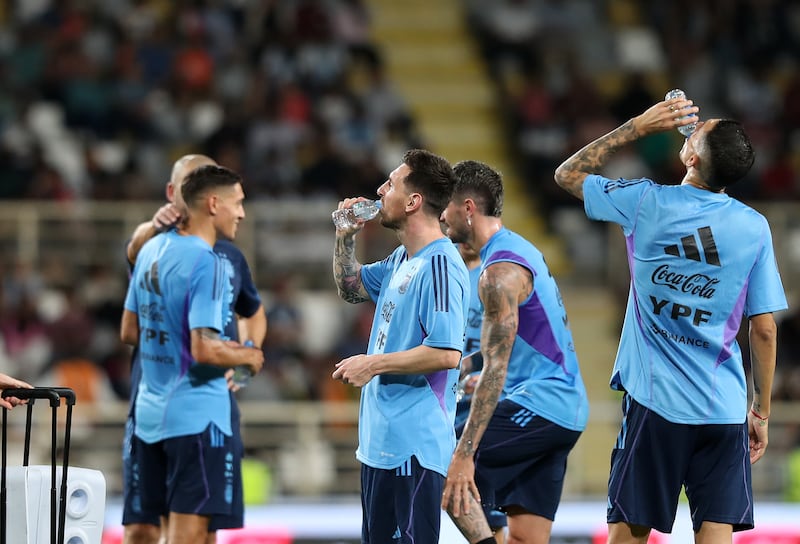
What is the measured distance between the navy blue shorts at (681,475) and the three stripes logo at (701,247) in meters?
0.68

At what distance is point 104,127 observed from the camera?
14266 mm

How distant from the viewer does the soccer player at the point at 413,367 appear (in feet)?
17.6

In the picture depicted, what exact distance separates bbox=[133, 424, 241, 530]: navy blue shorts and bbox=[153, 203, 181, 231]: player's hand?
1.07 m

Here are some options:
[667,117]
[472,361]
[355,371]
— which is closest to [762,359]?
[667,117]

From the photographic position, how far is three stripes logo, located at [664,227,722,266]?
5.66 meters

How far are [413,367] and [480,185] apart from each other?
4.89 feet

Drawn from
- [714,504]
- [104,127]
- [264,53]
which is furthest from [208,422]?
[264,53]

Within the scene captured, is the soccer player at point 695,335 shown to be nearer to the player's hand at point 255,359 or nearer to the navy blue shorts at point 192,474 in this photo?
the player's hand at point 255,359

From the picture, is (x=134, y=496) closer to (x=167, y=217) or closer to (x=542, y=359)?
(x=167, y=217)

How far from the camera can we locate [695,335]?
18.6ft

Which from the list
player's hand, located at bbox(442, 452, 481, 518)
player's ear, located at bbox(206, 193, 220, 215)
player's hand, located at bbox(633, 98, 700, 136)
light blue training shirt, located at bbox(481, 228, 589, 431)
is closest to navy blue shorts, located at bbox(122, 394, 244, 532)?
player's ear, located at bbox(206, 193, 220, 215)

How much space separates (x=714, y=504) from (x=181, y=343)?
8.98ft

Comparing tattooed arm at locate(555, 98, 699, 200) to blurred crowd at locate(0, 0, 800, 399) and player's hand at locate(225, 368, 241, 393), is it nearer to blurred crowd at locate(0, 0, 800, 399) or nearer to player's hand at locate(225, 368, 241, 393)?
player's hand at locate(225, 368, 241, 393)

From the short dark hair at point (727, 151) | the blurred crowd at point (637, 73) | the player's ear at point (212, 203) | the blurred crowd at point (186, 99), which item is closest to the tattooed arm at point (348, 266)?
the player's ear at point (212, 203)
